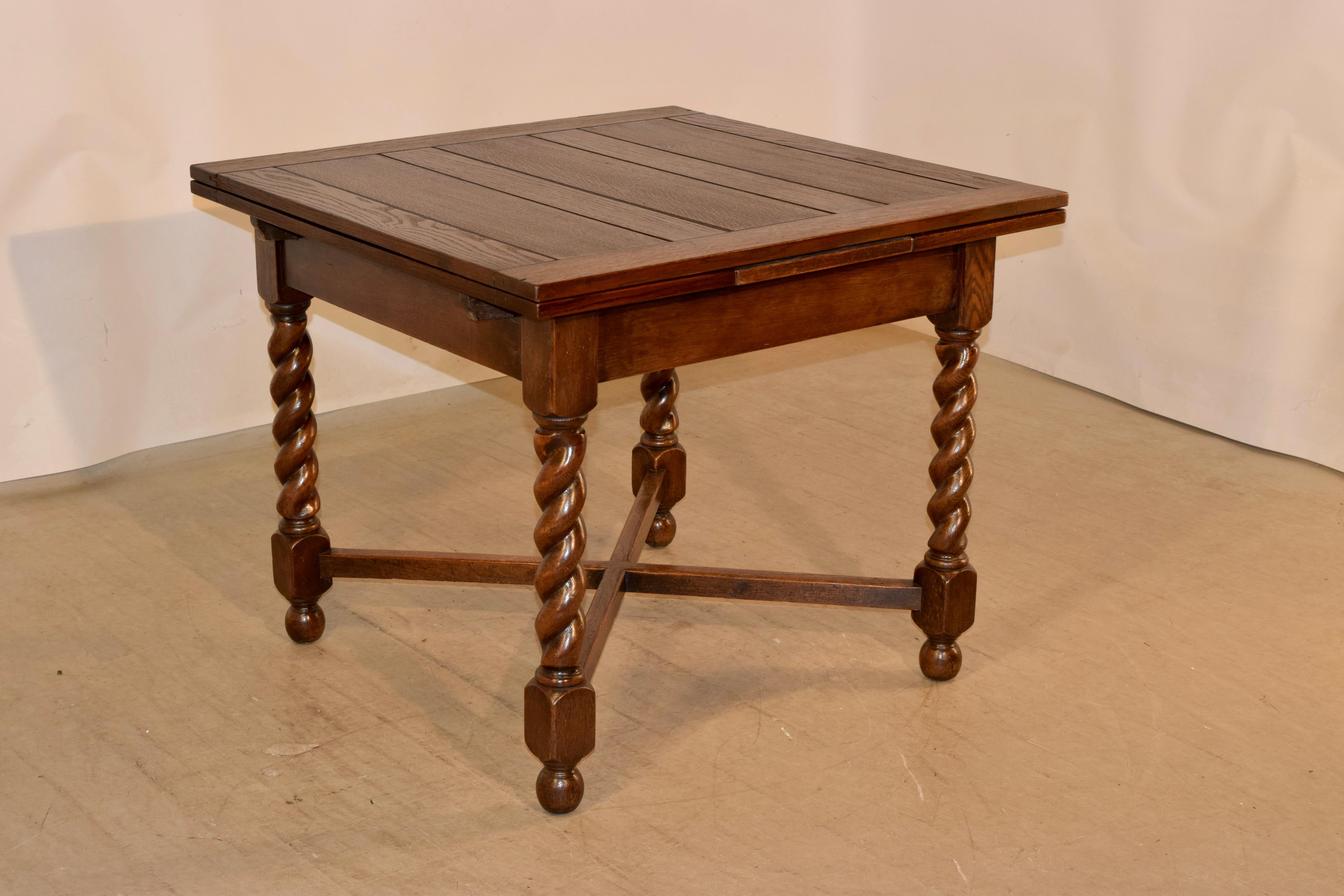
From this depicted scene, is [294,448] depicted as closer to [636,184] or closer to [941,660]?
[636,184]

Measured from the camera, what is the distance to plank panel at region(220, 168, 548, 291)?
6.05 ft

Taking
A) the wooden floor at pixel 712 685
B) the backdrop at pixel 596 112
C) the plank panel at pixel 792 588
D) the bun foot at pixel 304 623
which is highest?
the backdrop at pixel 596 112

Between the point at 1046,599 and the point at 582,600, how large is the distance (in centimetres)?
111

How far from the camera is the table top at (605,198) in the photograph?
1.88 m

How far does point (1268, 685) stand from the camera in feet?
8.11

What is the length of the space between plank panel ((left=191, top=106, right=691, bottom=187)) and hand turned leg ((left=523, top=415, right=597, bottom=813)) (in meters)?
0.75

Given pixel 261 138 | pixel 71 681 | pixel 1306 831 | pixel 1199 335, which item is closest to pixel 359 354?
pixel 261 138

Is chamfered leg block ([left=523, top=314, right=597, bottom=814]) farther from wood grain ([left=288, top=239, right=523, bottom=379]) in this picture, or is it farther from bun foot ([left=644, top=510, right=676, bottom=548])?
bun foot ([left=644, top=510, right=676, bottom=548])

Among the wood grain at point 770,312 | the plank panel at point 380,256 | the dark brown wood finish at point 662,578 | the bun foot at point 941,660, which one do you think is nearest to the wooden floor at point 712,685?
the bun foot at point 941,660

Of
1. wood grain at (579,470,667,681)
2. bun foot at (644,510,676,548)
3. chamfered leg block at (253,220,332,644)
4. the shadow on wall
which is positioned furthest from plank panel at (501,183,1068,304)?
the shadow on wall

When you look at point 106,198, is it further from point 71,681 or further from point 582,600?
point 582,600

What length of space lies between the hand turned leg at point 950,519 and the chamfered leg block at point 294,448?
1.01 meters

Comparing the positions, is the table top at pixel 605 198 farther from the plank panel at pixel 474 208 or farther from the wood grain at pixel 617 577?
the wood grain at pixel 617 577

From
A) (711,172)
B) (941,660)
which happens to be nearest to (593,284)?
(711,172)
